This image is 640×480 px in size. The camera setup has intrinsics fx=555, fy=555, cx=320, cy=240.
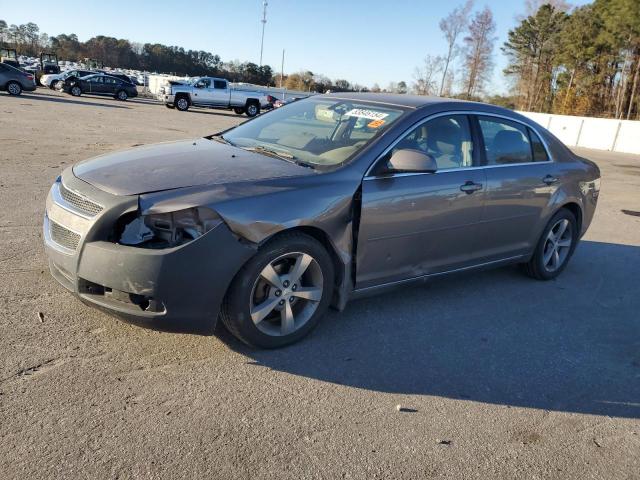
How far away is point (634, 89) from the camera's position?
4856 centimetres

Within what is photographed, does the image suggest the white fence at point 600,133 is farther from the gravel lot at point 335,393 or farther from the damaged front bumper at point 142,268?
the damaged front bumper at point 142,268

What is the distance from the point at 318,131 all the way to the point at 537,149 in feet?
7.50

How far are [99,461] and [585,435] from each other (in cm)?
253

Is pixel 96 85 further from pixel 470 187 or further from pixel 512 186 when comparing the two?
pixel 470 187

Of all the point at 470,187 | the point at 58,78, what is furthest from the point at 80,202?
the point at 58,78

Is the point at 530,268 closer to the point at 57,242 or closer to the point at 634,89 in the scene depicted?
the point at 57,242

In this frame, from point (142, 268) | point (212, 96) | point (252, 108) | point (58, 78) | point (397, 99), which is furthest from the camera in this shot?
point (58, 78)

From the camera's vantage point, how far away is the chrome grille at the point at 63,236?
3277 millimetres

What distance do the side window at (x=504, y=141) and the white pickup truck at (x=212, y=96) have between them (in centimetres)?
2816

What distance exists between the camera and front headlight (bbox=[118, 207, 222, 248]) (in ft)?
10.3

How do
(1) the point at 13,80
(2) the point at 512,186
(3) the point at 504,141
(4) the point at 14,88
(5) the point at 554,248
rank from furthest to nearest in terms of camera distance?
1. (4) the point at 14,88
2. (1) the point at 13,80
3. (5) the point at 554,248
4. (3) the point at 504,141
5. (2) the point at 512,186

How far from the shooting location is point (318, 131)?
4.44 m

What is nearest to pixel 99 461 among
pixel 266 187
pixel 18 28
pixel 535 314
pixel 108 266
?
pixel 108 266

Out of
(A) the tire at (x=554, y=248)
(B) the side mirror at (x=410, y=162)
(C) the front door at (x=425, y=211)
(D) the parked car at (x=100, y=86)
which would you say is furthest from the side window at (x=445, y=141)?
(D) the parked car at (x=100, y=86)
